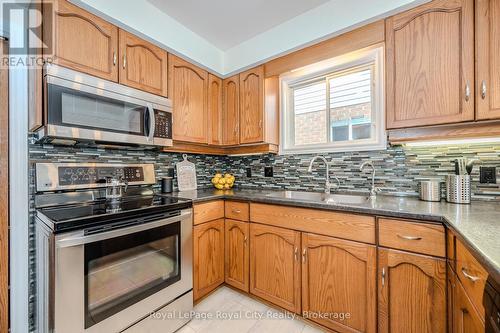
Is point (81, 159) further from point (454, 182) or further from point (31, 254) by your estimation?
point (454, 182)

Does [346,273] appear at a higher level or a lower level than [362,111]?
lower

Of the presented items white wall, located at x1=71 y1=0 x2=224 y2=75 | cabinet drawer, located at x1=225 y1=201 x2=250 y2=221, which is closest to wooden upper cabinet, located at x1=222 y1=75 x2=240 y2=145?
white wall, located at x1=71 y1=0 x2=224 y2=75

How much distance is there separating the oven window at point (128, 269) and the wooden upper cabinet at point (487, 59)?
2.02 metres

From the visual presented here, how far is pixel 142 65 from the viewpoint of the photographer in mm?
1750

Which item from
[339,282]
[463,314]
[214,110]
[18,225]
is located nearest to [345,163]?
[339,282]

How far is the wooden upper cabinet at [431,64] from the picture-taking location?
128 centimetres

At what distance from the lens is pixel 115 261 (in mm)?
1254

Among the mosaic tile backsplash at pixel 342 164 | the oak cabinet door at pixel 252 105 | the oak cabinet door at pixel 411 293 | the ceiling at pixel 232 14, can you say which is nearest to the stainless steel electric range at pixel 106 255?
the mosaic tile backsplash at pixel 342 164

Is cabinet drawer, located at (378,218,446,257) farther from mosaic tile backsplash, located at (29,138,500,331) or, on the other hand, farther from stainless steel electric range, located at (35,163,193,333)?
stainless steel electric range, located at (35,163,193,333)

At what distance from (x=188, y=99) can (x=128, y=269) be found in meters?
1.50

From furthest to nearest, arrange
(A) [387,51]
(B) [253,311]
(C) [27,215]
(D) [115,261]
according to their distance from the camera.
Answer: (B) [253,311] < (A) [387,51] < (C) [27,215] < (D) [115,261]

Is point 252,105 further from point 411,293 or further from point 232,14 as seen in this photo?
point 411,293

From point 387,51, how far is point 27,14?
2425mm

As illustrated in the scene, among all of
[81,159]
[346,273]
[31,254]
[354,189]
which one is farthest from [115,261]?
[354,189]
